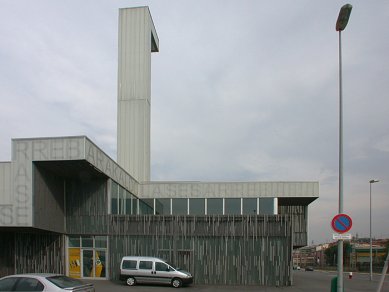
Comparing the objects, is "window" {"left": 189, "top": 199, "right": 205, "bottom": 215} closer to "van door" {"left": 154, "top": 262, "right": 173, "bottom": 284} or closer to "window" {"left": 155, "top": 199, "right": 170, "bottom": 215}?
"window" {"left": 155, "top": 199, "right": 170, "bottom": 215}

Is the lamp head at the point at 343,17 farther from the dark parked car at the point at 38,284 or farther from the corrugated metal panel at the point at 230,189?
the corrugated metal panel at the point at 230,189

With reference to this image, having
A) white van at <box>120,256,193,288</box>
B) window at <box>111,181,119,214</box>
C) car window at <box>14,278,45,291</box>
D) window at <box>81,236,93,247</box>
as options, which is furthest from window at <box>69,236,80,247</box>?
car window at <box>14,278,45,291</box>

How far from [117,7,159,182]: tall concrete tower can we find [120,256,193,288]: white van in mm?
14589

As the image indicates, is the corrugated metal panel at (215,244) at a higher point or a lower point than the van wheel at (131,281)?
higher

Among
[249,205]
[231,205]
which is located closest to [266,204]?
[249,205]

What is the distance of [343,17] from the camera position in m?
12.2

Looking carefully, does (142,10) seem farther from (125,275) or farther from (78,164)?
(125,275)

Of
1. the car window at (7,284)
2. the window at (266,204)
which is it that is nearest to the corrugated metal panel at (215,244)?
the window at (266,204)

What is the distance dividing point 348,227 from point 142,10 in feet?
106

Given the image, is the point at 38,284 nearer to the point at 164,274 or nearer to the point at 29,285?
the point at 29,285

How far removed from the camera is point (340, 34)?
1334cm

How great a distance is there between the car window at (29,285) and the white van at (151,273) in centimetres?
1102

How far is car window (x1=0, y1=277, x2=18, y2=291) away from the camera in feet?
38.9

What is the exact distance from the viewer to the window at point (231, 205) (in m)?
34.8
